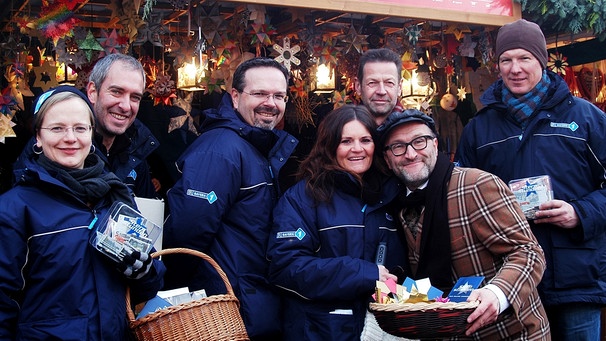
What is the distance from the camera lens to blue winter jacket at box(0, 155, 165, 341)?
284 centimetres

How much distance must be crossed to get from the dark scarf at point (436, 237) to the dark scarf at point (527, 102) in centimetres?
85

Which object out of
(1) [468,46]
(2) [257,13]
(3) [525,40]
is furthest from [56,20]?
(1) [468,46]

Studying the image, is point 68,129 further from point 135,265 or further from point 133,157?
→ point 133,157

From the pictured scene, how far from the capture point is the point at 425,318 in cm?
297

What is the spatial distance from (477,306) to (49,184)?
1944 millimetres

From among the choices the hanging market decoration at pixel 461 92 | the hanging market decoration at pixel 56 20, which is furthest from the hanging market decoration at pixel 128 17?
the hanging market decoration at pixel 461 92

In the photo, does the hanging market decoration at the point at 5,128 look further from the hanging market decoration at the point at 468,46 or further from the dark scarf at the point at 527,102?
the hanging market decoration at the point at 468,46

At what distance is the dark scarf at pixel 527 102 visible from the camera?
13.4ft

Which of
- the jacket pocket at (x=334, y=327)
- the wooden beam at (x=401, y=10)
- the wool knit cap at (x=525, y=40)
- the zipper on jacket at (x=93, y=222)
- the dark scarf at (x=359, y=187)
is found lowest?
the jacket pocket at (x=334, y=327)

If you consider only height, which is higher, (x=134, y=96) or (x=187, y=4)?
(x=187, y=4)

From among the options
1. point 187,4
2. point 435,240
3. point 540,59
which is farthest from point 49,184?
point 540,59

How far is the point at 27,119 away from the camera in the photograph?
611 cm

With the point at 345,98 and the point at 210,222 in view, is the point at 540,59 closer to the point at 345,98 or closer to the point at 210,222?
the point at 210,222

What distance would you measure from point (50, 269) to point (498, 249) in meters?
2.07
